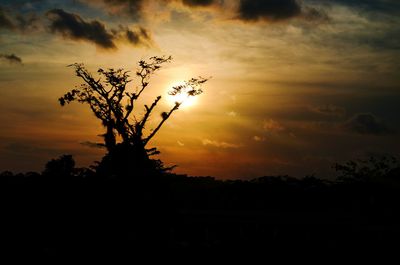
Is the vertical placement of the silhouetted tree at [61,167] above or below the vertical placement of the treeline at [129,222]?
above

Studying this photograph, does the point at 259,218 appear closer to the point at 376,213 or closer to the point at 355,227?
the point at 355,227

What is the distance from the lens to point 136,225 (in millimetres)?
18453

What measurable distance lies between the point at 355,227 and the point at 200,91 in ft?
80.1

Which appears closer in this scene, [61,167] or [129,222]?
[129,222]

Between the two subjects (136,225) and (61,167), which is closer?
(136,225)

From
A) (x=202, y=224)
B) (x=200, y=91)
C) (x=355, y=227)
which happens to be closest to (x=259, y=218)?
(x=202, y=224)

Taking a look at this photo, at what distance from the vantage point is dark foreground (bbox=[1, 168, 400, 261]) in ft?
53.5

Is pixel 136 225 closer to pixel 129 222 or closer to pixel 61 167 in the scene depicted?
pixel 129 222

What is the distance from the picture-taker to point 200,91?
40.8 meters

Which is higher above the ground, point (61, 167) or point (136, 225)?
point (61, 167)

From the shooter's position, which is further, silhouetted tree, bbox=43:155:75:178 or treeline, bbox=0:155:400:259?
silhouetted tree, bbox=43:155:75:178

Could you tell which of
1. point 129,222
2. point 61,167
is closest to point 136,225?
point 129,222

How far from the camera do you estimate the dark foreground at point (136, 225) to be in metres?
16.3

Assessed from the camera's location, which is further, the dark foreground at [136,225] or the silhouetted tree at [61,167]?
the silhouetted tree at [61,167]
